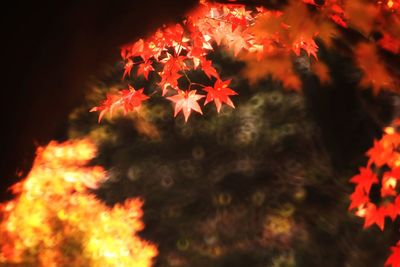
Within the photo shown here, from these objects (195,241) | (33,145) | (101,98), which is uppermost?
(33,145)

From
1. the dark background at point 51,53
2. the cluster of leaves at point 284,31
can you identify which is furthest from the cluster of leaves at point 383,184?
the dark background at point 51,53

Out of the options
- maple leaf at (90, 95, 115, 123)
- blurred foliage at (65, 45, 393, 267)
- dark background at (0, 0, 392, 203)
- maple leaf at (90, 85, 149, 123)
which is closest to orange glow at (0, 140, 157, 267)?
dark background at (0, 0, 392, 203)

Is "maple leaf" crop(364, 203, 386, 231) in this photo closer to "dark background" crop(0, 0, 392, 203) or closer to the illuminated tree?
the illuminated tree

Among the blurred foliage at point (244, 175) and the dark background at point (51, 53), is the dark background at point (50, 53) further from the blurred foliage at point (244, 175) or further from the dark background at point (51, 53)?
the blurred foliage at point (244, 175)

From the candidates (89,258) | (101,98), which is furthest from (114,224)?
(101,98)

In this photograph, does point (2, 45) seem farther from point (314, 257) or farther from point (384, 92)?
point (384, 92)

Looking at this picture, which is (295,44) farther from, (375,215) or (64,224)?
(64,224)

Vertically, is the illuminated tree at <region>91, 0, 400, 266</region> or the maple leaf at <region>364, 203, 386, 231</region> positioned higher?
the illuminated tree at <region>91, 0, 400, 266</region>
